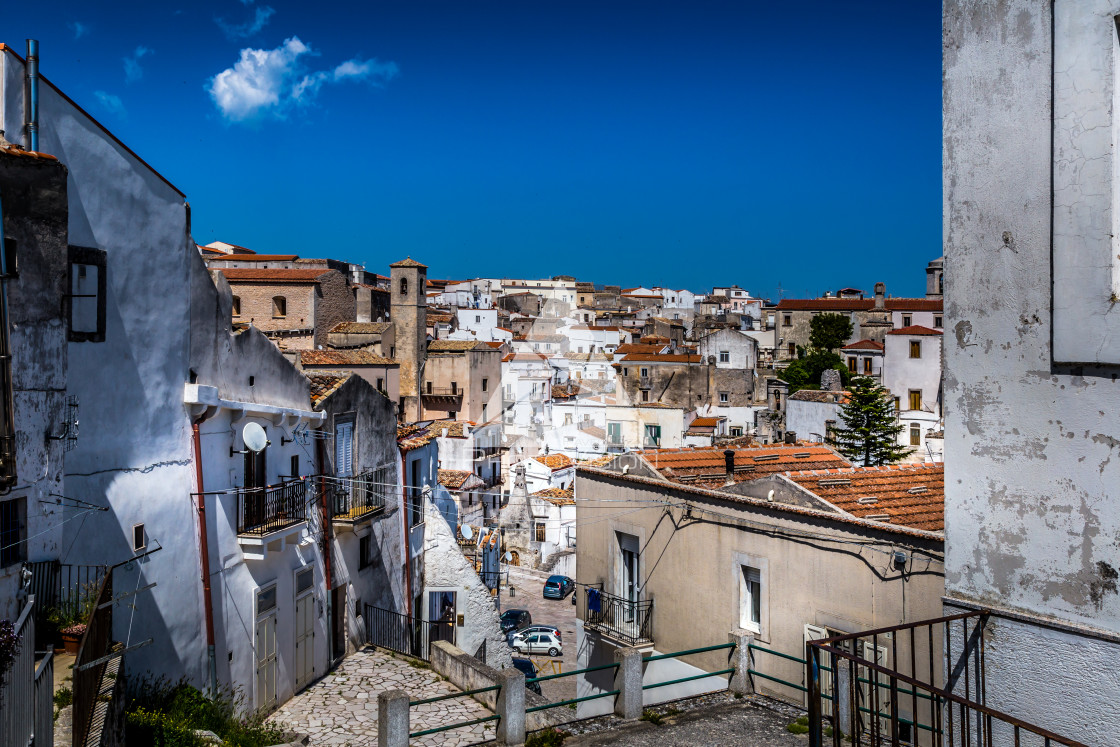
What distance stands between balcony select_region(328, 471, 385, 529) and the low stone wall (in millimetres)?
3935

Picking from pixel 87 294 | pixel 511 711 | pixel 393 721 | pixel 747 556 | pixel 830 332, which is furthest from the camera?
pixel 830 332

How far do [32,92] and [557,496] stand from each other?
37032mm

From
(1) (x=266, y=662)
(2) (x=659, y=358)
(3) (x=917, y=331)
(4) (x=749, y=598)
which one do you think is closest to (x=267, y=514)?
(1) (x=266, y=662)

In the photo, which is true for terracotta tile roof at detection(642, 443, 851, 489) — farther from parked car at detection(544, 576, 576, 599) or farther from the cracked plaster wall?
parked car at detection(544, 576, 576, 599)

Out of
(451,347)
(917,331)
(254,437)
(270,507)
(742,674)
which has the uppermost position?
(917,331)

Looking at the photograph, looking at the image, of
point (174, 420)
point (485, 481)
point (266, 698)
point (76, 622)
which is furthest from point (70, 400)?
point (485, 481)

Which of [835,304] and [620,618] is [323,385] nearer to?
[620,618]

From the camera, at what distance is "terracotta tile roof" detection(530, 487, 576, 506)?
149 feet

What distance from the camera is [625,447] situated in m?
55.3

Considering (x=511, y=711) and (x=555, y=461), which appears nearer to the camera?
(x=511, y=711)

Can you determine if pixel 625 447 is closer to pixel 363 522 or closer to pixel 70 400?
pixel 363 522

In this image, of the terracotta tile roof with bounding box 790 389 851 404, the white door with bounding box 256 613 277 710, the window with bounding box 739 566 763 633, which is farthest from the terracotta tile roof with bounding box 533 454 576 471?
the window with bounding box 739 566 763 633

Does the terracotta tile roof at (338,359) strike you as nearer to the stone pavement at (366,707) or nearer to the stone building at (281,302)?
the stone building at (281,302)

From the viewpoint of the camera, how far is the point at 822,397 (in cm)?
5275
